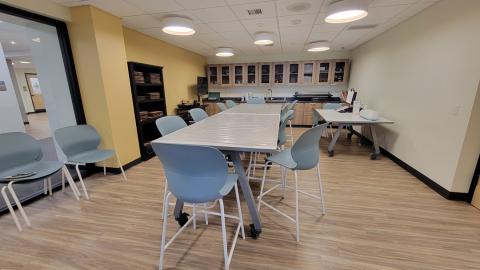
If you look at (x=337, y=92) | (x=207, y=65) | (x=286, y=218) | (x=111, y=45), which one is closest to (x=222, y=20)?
(x=111, y=45)

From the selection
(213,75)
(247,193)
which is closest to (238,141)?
(247,193)

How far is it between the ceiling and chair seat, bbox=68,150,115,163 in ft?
6.35

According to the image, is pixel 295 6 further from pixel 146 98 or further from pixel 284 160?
pixel 146 98

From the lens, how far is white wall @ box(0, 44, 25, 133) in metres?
3.24

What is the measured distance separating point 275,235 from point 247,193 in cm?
51

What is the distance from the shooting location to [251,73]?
680 centimetres

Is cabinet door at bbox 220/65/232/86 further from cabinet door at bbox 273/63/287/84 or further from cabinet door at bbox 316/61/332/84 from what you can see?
cabinet door at bbox 316/61/332/84

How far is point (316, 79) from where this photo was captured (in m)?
6.35

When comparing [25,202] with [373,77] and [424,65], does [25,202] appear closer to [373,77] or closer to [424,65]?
[424,65]

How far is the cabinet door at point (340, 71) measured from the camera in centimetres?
610

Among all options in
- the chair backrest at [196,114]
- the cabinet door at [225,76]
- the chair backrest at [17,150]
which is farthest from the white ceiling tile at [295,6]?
the cabinet door at [225,76]

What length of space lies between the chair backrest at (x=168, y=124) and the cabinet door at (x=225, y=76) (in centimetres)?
491

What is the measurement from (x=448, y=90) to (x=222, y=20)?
320 centimetres

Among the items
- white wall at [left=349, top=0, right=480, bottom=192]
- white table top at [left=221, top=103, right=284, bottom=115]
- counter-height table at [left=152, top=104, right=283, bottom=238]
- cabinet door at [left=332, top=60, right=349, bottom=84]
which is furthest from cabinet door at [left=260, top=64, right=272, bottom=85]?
counter-height table at [left=152, top=104, right=283, bottom=238]
